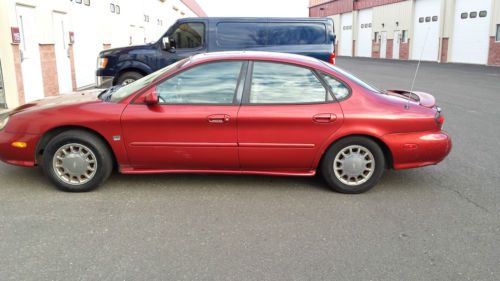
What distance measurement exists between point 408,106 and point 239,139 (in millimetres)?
1819

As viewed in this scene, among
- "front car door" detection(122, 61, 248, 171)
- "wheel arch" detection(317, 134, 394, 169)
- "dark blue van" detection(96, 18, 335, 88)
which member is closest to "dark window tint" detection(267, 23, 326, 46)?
"dark blue van" detection(96, 18, 335, 88)

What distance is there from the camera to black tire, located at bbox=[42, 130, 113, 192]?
4.66 m

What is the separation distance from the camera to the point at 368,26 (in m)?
46.8

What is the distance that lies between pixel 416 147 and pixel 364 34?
45.9 meters

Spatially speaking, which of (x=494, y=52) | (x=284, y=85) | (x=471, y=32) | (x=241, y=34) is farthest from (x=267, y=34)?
(x=471, y=32)

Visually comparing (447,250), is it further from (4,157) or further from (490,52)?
(490,52)

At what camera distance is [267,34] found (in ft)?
36.1

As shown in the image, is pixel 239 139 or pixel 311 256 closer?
pixel 311 256

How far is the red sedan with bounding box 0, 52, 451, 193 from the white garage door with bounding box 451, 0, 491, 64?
26.4 metres

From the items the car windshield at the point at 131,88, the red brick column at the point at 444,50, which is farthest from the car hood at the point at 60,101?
the red brick column at the point at 444,50

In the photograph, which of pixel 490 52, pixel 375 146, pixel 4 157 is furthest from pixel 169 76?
Result: pixel 490 52

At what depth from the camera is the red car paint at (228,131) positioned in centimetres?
465

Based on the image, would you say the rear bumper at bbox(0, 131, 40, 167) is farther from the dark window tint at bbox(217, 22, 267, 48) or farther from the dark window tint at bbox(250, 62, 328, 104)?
the dark window tint at bbox(217, 22, 267, 48)

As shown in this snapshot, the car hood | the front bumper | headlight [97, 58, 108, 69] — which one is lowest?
the front bumper
